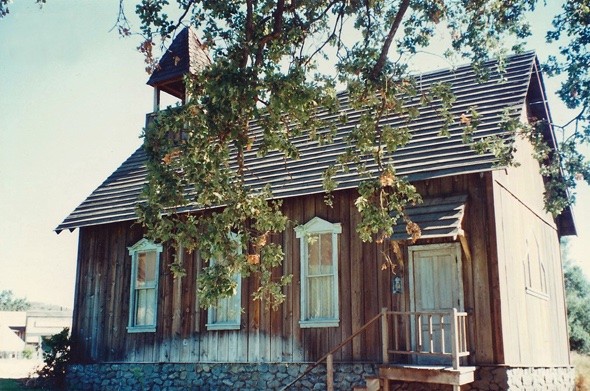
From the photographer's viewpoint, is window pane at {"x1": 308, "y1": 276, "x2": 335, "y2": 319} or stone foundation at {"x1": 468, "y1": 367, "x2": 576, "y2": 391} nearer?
stone foundation at {"x1": 468, "y1": 367, "x2": 576, "y2": 391}

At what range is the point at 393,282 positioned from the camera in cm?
1374

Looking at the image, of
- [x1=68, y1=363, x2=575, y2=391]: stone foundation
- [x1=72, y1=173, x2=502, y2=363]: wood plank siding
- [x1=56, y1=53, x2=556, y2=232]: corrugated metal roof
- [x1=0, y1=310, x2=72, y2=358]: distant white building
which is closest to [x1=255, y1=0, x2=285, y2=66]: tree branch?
[x1=56, y1=53, x2=556, y2=232]: corrugated metal roof

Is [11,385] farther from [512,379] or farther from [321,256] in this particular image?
[512,379]

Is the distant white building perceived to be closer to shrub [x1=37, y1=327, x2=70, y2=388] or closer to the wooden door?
shrub [x1=37, y1=327, x2=70, y2=388]

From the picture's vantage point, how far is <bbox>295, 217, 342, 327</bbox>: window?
47.9 ft

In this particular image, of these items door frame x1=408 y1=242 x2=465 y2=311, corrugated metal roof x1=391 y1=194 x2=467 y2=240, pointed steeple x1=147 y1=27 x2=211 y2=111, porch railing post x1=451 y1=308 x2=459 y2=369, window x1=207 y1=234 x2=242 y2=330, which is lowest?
porch railing post x1=451 y1=308 x2=459 y2=369

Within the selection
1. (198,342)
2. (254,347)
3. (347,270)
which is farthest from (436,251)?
(198,342)

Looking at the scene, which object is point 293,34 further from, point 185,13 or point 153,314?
point 153,314

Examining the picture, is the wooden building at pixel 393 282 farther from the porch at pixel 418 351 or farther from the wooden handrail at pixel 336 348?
the wooden handrail at pixel 336 348

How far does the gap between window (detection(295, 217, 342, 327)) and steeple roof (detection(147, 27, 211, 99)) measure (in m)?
7.41

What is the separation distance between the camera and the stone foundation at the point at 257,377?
40.8 feet

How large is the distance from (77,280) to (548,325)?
12.8m

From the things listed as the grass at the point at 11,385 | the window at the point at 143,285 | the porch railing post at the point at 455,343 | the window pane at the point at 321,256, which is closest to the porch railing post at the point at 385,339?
the porch railing post at the point at 455,343

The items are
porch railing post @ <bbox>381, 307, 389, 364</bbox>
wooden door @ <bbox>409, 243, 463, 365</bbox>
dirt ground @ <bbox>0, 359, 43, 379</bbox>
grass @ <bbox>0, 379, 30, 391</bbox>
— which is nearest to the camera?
porch railing post @ <bbox>381, 307, 389, 364</bbox>
